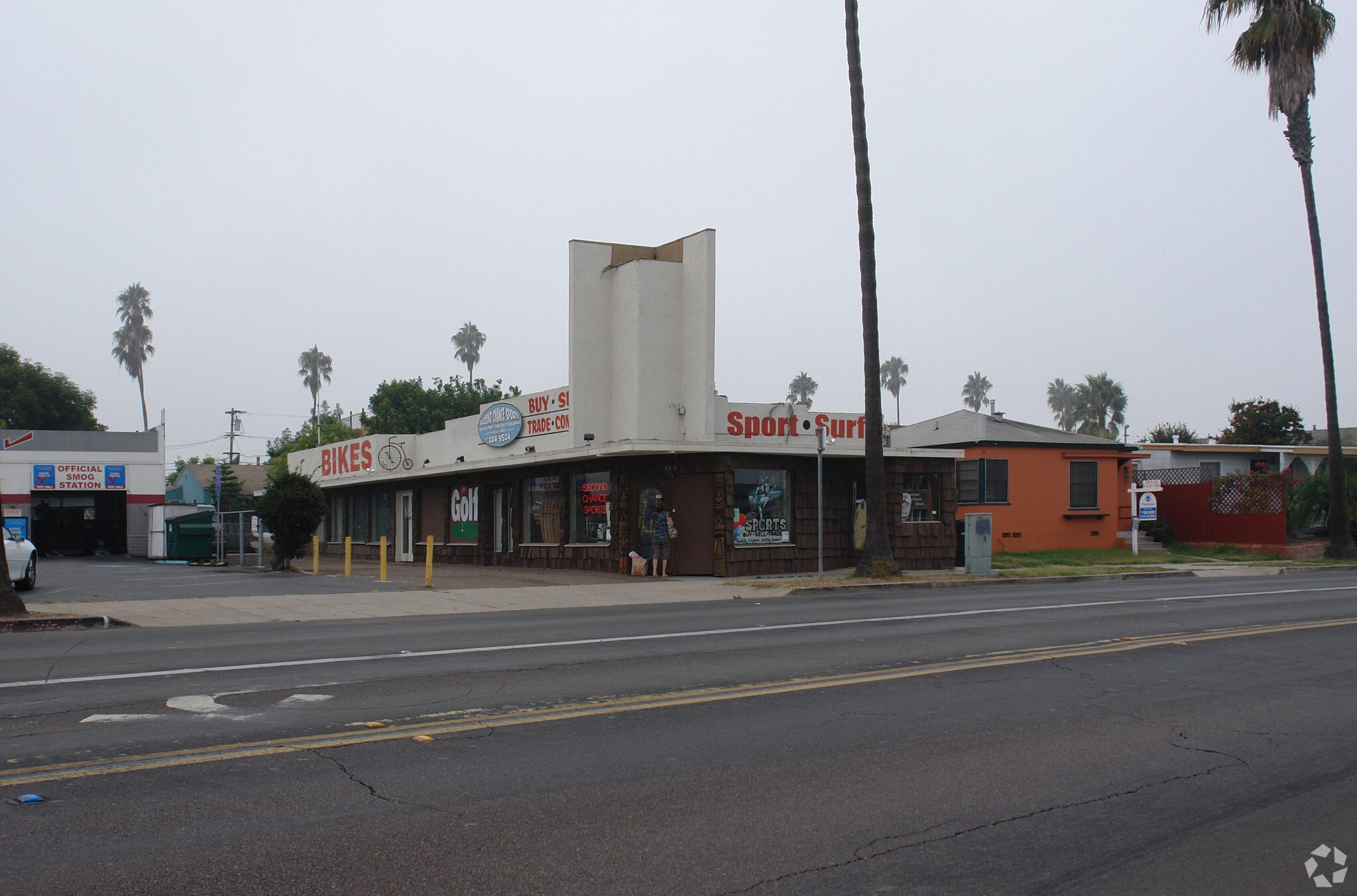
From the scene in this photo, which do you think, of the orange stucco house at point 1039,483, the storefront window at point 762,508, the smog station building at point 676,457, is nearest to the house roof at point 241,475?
the smog station building at point 676,457

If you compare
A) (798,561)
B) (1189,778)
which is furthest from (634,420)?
(1189,778)

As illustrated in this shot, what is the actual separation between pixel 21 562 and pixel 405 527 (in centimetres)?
1524

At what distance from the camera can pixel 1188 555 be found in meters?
31.1

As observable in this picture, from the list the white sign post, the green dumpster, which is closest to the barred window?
the white sign post

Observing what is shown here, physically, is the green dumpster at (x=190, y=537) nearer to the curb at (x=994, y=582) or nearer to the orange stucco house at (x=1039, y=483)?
the orange stucco house at (x=1039, y=483)

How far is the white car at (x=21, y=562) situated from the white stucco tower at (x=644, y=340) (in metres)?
11.3

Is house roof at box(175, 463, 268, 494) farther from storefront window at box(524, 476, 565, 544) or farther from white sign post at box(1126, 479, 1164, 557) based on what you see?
white sign post at box(1126, 479, 1164, 557)

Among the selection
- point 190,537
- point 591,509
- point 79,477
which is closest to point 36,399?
point 79,477

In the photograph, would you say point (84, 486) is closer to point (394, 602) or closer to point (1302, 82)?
point (394, 602)

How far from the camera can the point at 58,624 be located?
13211 mm

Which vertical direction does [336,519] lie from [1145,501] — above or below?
below

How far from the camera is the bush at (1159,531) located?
112 ft

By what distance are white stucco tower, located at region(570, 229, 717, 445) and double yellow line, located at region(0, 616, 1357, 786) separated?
12.8m

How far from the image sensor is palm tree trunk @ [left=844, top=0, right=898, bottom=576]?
2150cm
